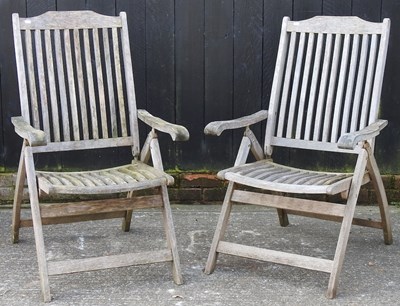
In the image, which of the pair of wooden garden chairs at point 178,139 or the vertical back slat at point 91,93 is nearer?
the pair of wooden garden chairs at point 178,139

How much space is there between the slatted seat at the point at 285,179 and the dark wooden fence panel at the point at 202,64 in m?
0.87

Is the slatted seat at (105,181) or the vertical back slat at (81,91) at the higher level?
the vertical back slat at (81,91)

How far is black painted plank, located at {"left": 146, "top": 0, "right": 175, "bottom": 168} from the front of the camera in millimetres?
4418

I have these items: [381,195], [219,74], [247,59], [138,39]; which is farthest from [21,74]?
[381,195]

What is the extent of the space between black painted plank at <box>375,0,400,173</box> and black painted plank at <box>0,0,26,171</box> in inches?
89.2

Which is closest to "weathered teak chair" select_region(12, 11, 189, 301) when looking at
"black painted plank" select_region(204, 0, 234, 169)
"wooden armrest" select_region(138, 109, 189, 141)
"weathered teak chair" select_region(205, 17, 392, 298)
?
"wooden armrest" select_region(138, 109, 189, 141)

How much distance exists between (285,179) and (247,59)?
1297mm

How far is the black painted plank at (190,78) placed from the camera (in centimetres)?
442

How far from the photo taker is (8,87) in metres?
4.45

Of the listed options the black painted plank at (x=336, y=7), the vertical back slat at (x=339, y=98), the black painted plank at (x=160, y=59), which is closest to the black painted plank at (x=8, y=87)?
the black painted plank at (x=160, y=59)

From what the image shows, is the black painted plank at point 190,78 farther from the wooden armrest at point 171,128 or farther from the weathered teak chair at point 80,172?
the wooden armrest at point 171,128

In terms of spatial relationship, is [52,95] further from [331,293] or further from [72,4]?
[331,293]

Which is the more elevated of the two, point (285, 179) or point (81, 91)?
point (81, 91)

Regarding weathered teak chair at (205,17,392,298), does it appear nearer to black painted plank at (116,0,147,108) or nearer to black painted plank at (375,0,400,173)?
black painted plank at (375,0,400,173)
